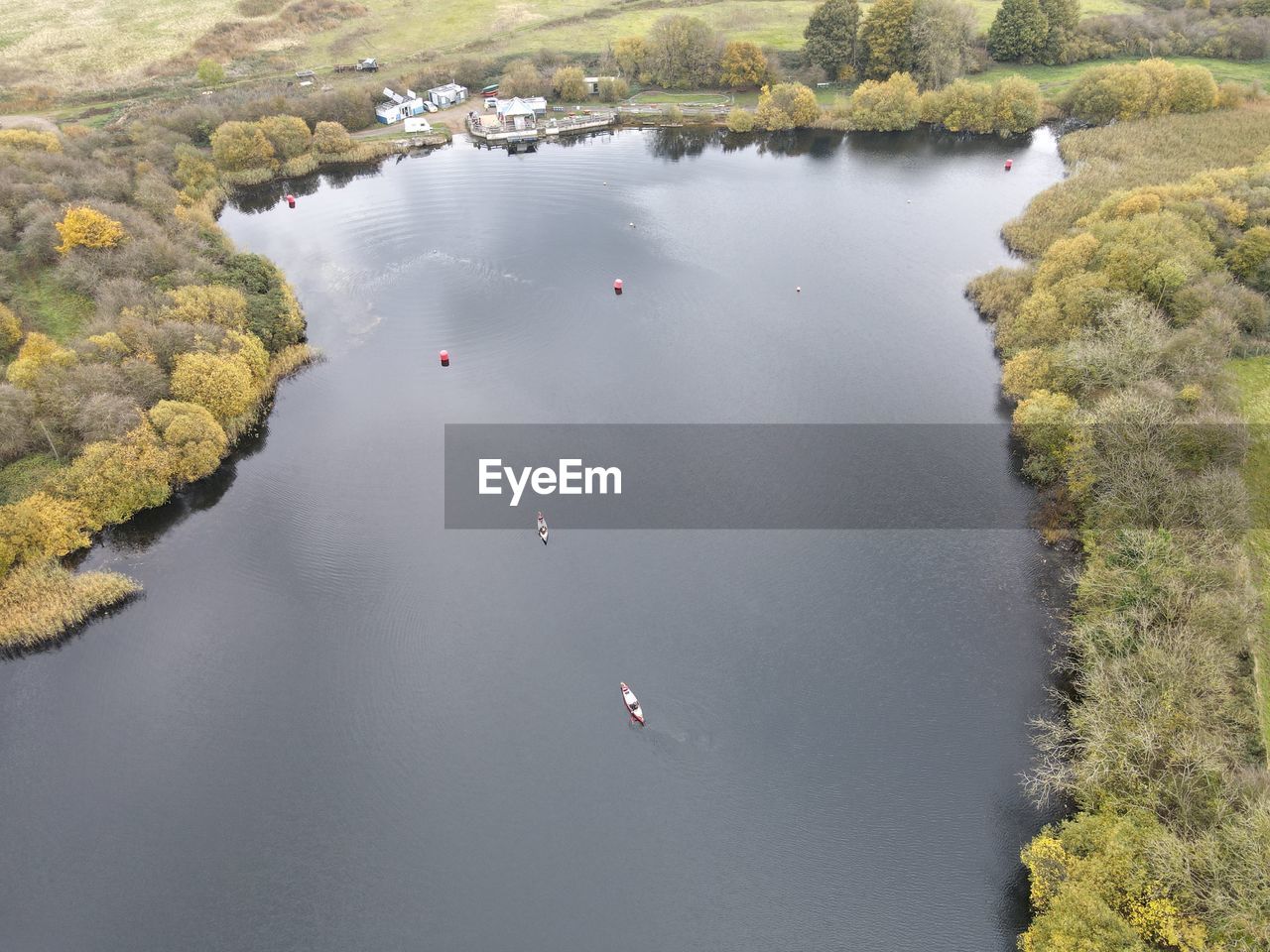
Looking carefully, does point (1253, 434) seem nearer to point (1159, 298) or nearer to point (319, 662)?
point (1159, 298)

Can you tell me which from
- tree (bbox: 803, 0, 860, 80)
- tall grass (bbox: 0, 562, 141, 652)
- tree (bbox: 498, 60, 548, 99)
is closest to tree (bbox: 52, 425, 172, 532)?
tall grass (bbox: 0, 562, 141, 652)

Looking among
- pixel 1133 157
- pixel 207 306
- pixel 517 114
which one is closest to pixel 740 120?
pixel 517 114

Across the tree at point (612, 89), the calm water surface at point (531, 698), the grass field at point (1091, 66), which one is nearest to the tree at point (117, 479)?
the calm water surface at point (531, 698)

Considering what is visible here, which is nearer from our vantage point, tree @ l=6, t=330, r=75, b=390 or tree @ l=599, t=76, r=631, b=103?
tree @ l=6, t=330, r=75, b=390

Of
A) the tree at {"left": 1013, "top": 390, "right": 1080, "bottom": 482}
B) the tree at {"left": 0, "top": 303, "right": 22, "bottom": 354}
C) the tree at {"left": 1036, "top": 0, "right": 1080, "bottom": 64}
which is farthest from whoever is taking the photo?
the tree at {"left": 1036, "top": 0, "right": 1080, "bottom": 64}

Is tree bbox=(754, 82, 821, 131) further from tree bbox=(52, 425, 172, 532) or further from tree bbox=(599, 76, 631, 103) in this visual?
tree bbox=(52, 425, 172, 532)

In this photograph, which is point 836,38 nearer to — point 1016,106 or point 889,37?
point 889,37
